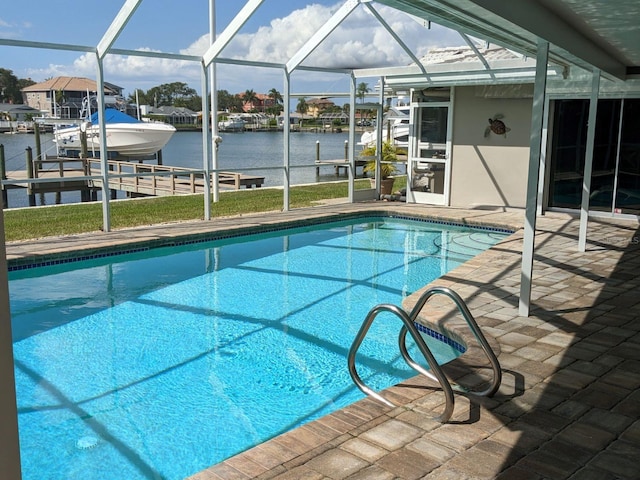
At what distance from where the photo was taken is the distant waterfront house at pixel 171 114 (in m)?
33.9

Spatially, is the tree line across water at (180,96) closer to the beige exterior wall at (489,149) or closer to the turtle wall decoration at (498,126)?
the beige exterior wall at (489,149)

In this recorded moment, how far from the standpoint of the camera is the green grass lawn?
A: 32.8 ft

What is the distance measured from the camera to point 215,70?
50.4ft

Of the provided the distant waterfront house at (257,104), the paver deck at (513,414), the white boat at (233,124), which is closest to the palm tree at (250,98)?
the distant waterfront house at (257,104)

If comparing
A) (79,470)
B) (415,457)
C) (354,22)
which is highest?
(354,22)

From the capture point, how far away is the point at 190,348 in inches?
226

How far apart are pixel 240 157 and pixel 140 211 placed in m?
22.4

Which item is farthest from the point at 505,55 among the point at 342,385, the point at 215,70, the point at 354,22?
the point at 342,385

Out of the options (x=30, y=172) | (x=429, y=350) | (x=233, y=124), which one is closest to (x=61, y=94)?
(x=30, y=172)

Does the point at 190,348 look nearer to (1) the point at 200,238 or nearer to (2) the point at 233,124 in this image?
(1) the point at 200,238

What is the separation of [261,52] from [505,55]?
8.10m

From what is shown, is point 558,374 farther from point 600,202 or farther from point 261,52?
point 261,52

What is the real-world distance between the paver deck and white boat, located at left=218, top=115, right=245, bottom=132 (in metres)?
50.2

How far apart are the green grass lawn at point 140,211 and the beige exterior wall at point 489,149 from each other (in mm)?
3158
